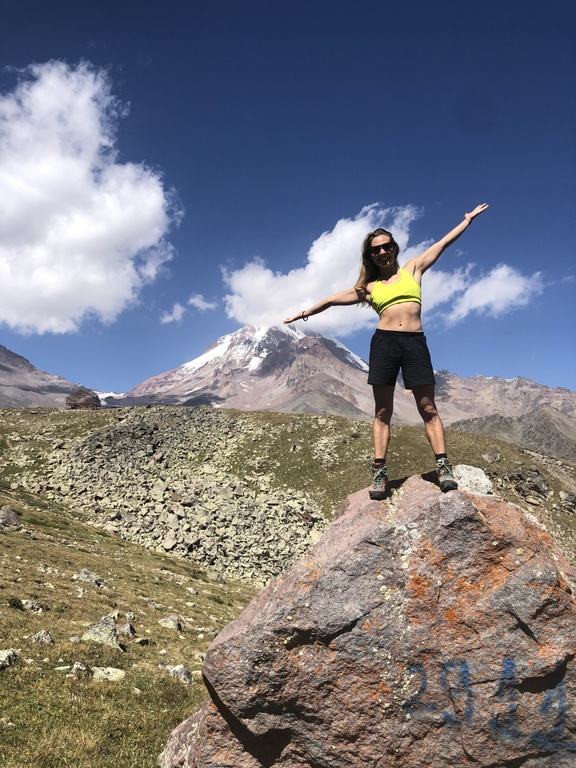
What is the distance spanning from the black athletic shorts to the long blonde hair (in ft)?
4.07

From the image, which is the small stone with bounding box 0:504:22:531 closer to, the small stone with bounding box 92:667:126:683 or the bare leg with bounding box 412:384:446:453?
the small stone with bounding box 92:667:126:683

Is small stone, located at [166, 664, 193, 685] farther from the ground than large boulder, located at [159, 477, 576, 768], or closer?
closer

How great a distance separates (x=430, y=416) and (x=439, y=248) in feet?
10.4

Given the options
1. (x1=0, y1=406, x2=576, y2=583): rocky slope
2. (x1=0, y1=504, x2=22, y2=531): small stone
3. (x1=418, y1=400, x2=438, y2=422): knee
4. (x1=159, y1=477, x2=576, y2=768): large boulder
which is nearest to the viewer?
(x1=159, y1=477, x2=576, y2=768): large boulder

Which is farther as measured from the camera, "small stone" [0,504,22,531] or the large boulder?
"small stone" [0,504,22,531]

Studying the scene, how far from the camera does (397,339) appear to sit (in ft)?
23.9

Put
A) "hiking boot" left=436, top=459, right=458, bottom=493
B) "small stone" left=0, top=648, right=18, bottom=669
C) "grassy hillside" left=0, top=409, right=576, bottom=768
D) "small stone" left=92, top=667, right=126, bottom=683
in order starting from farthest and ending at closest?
1. "small stone" left=92, top=667, right=126, bottom=683
2. "small stone" left=0, top=648, right=18, bottom=669
3. "grassy hillside" left=0, top=409, right=576, bottom=768
4. "hiking boot" left=436, top=459, right=458, bottom=493

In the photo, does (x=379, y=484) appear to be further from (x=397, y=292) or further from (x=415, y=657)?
(x=397, y=292)

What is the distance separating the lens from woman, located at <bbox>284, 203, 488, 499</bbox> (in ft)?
23.7

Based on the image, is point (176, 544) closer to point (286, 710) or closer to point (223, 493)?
point (223, 493)

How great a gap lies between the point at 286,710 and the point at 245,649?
1093mm

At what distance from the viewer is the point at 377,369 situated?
7379mm

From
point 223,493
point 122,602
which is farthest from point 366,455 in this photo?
point 122,602

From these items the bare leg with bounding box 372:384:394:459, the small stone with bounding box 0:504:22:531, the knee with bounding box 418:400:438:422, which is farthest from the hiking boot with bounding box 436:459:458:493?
the small stone with bounding box 0:504:22:531
